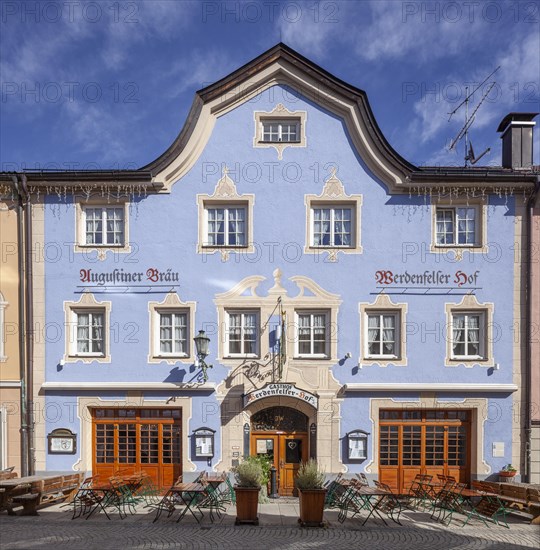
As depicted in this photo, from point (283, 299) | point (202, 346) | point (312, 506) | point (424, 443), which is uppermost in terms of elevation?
point (283, 299)

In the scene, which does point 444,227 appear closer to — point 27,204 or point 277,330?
point 277,330

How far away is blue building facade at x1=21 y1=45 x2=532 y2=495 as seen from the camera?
39.9ft

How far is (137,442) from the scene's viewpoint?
40.9ft

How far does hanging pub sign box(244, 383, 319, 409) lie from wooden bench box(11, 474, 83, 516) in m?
5.24

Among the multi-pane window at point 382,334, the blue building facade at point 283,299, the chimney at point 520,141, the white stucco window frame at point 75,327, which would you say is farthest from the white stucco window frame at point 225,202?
the chimney at point 520,141

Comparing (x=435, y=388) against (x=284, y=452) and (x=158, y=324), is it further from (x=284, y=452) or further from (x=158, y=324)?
(x=158, y=324)

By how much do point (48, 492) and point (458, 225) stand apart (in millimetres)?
13483

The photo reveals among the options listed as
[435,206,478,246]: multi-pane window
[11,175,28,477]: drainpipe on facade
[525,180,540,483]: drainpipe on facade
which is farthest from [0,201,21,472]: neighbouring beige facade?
[525,180,540,483]: drainpipe on facade

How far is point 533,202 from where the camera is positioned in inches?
491

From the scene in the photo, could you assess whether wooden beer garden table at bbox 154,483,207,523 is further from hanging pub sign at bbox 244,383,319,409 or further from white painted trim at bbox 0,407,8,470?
white painted trim at bbox 0,407,8,470

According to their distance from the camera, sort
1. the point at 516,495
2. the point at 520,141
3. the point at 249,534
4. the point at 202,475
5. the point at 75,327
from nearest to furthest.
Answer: the point at 249,534, the point at 516,495, the point at 202,475, the point at 75,327, the point at 520,141

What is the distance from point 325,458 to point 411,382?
3306 millimetres

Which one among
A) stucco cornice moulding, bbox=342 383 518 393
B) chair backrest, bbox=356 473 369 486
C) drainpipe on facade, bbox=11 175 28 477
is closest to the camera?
chair backrest, bbox=356 473 369 486

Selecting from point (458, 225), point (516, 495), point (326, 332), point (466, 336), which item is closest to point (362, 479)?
point (516, 495)
